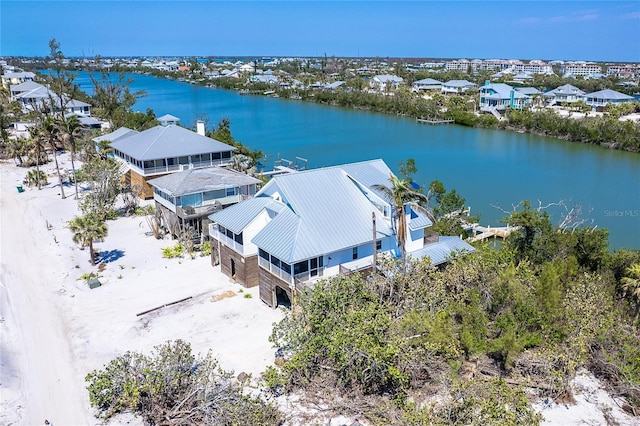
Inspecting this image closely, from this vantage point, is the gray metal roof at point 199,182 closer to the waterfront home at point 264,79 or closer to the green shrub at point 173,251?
the green shrub at point 173,251

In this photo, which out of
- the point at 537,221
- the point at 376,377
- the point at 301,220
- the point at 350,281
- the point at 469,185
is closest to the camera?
the point at 376,377

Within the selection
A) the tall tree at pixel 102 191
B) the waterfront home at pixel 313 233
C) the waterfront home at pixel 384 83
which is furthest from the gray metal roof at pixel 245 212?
the waterfront home at pixel 384 83

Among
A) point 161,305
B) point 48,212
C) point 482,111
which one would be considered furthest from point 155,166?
point 482,111

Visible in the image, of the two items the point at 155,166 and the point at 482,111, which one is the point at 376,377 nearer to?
the point at 155,166

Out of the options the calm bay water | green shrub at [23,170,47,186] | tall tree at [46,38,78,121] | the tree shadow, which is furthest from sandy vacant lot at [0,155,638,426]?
tall tree at [46,38,78,121]

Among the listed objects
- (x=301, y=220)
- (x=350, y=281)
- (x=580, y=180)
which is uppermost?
(x=301, y=220)

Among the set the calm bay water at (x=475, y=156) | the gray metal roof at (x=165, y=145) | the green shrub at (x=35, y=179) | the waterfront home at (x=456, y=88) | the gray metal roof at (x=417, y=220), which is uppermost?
the waterfront home at (x=456, y=88)
